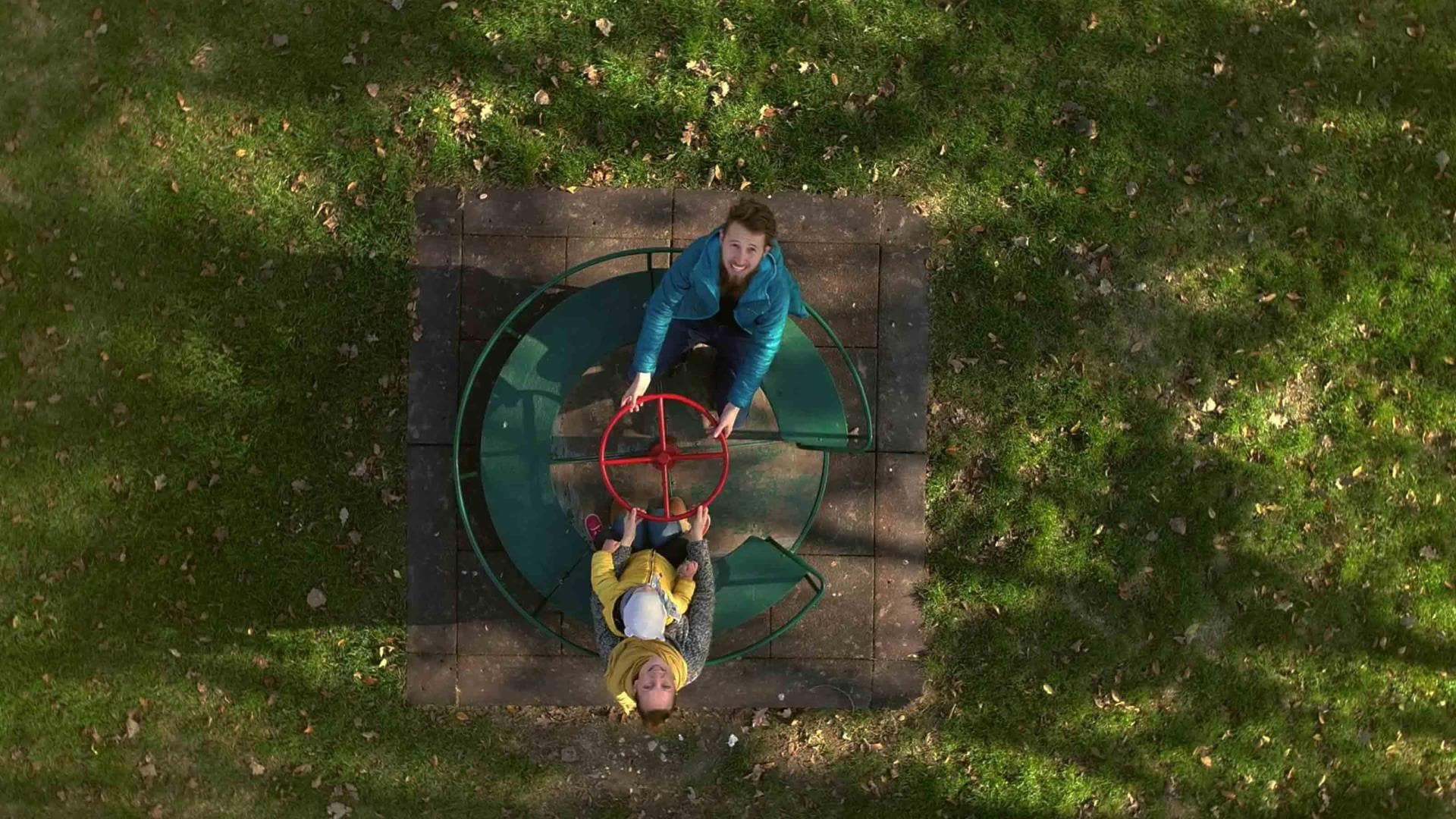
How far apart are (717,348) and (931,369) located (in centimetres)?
152

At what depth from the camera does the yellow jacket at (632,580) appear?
472 centimetres

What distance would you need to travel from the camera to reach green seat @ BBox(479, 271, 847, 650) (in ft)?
16.9

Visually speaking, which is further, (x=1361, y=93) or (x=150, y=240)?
(x=1361, y=93)

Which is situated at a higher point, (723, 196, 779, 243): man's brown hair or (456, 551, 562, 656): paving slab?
(723, 196, 779, 243): man's brown hair

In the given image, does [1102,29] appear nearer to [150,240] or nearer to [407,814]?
[150,240]

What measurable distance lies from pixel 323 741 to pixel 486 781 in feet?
3.47

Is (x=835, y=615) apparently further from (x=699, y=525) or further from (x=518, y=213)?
(x=518, y=213)

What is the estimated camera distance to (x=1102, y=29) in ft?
19.2

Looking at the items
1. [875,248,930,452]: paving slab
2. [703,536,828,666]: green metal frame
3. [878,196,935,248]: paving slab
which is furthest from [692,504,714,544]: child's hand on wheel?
[878,196,935,248]: paving slab

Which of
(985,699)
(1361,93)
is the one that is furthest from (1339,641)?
(1361,93)

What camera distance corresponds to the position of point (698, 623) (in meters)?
4.86

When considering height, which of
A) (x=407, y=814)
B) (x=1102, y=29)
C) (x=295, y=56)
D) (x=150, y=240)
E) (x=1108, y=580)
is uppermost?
(x=1102, y=29)

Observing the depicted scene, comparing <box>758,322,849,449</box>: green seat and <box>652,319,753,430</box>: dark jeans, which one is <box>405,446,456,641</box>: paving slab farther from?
<box>758,322,849,449</box>: green seat

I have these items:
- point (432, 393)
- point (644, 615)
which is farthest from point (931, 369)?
point (432, 393)
